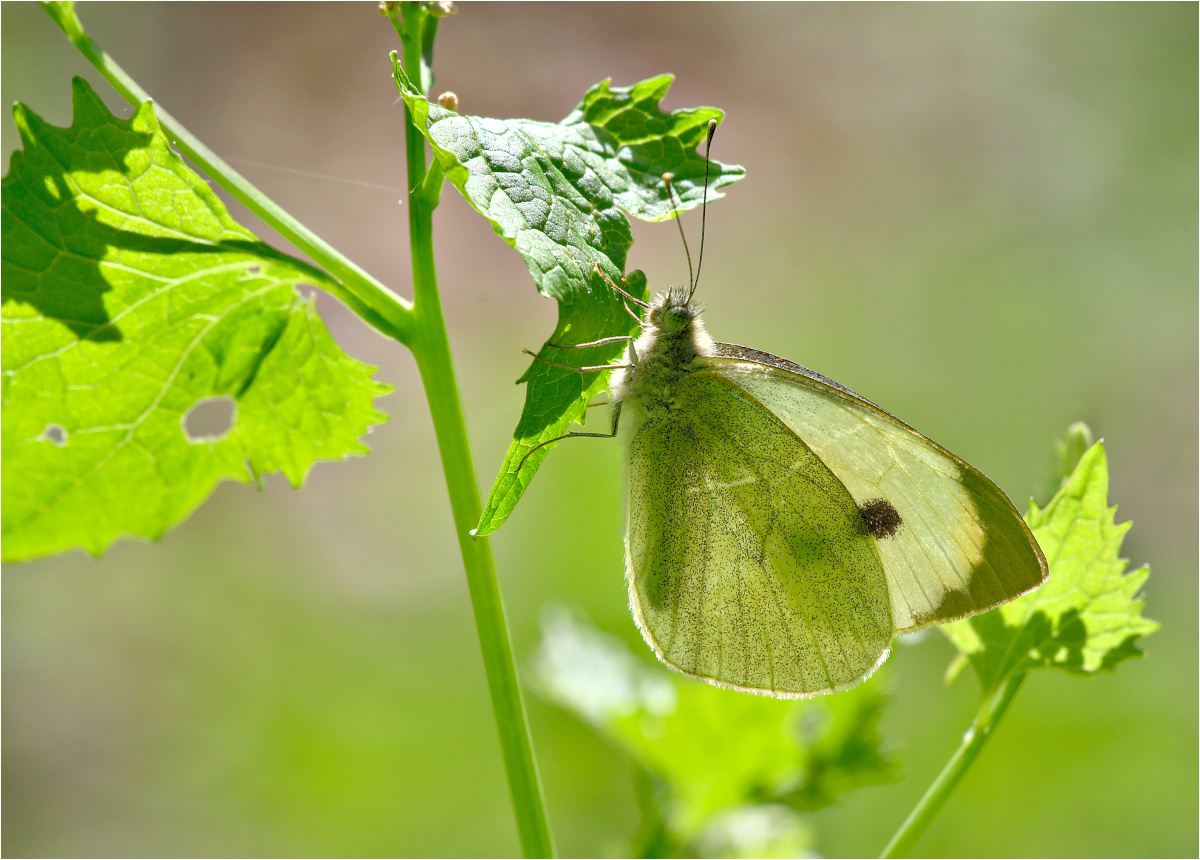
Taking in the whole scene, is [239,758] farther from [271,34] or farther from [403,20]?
[271,34]

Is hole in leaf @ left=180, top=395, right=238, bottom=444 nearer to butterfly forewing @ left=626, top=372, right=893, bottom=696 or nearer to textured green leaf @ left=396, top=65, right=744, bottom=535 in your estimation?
butterfly forewing @ left=626, top=372, right=893, bottom=696

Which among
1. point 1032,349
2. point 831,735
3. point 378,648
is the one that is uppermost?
point 1032,349

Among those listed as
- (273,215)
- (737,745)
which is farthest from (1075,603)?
(273,215)

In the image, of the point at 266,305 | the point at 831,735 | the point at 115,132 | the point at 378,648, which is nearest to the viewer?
the point at 115,132

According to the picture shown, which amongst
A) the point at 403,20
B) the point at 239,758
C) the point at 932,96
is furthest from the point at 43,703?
the point at 932,96

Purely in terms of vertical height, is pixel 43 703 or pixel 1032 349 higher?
pixel 1032 349

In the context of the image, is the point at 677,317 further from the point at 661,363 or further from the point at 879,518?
the point at 879,518
